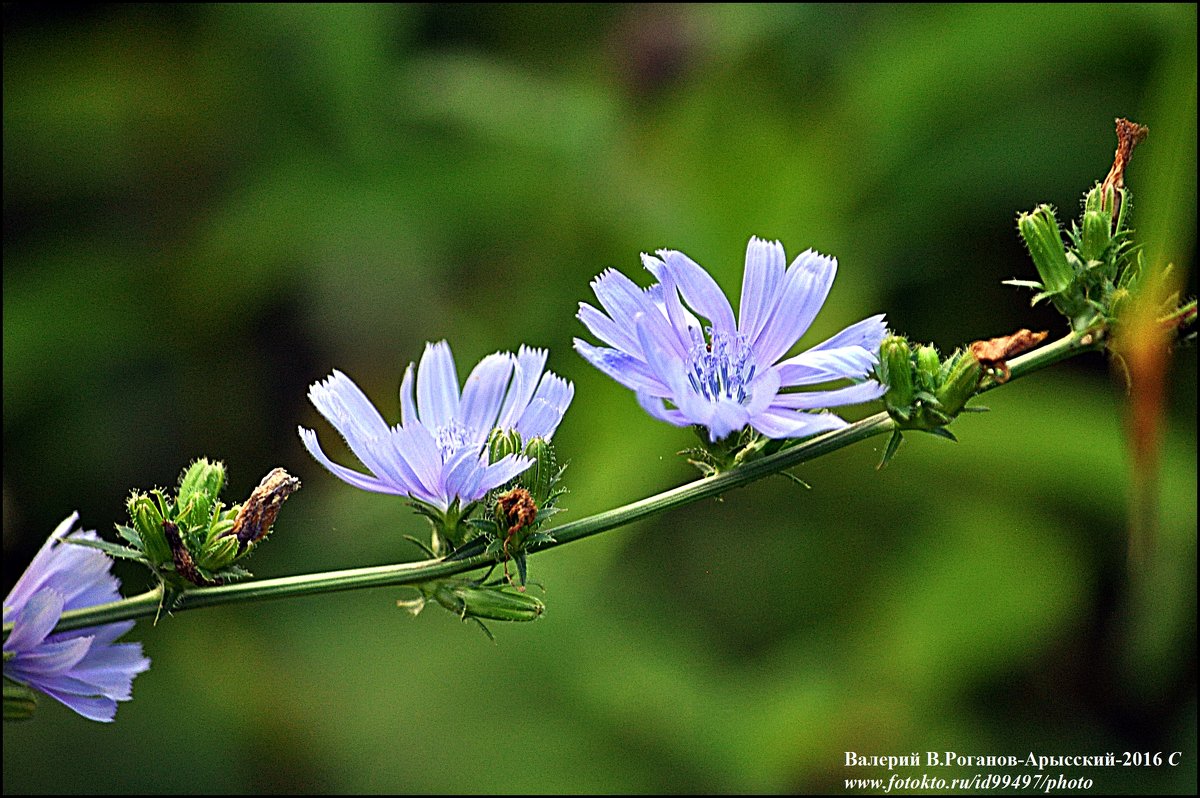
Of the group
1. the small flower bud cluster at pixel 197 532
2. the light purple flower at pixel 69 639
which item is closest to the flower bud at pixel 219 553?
the small flower bud cluster at pixel 197 532

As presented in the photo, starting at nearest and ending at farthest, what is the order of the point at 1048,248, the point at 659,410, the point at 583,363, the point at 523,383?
1. the point at 659,410
2. the point at 1048,248
3. the point at 523,383
4. the point at 583,363

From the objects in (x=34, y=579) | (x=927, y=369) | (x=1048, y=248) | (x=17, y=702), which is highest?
(x=1048, y=248)

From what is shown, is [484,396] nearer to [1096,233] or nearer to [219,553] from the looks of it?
[219,553]

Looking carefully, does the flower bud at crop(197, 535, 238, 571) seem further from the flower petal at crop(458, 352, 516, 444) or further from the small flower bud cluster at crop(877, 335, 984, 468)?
the small flower bud cluster at crop(877, 335, 984, 468)

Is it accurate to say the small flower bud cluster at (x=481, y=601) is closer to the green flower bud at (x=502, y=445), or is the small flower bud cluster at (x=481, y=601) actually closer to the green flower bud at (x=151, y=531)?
the green flower bud at (x=502, y=445)

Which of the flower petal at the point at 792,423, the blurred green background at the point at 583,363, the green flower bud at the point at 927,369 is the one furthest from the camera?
the blurred green background at the point at 583,363

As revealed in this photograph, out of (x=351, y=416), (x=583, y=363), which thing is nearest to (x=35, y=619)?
(x=351, y=416)
